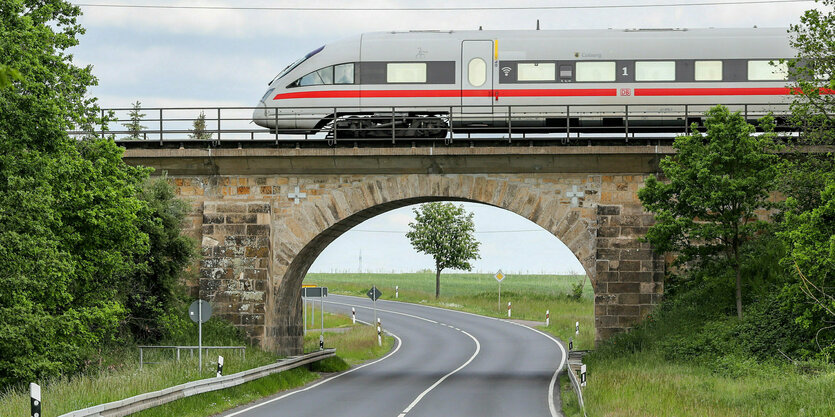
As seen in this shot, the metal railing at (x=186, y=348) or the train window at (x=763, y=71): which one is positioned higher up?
the train window at (x=763, y=71)

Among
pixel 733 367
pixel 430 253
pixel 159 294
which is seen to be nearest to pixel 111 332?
pixel 159 294

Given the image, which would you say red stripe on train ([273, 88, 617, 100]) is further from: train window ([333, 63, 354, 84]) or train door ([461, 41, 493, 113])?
train window ([333, 63, 354, 84])

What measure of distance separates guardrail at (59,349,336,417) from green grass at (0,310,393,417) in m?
0.14

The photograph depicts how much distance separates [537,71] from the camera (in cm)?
2650

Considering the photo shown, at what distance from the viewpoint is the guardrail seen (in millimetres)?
→ 13609

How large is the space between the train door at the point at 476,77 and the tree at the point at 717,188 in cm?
559

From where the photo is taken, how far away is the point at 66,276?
2075 cm

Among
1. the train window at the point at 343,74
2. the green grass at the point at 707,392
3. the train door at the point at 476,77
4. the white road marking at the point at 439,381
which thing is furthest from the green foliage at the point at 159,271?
the green grass at the point at 707,392

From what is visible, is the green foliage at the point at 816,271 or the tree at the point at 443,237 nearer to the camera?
the green foliage at the point at 816,271

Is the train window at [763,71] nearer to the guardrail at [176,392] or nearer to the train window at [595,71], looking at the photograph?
the train window at [595,71]

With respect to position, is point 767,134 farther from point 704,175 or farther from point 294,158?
point 294,158

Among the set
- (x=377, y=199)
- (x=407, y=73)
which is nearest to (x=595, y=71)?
(x=407, y=73)

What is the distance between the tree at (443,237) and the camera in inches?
2729

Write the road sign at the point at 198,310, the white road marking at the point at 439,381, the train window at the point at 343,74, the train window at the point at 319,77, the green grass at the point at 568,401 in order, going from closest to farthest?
the green grass at the point at 568,401, the white road marking at the point at 439,381, the road sign at the point at 198,310, the train window at the point at 343,74, the train window at the point at 319,77
